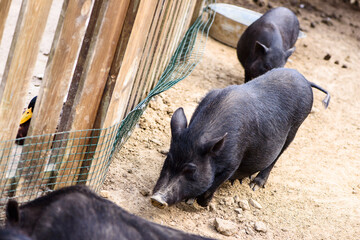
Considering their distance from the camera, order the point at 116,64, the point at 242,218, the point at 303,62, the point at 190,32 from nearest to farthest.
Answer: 1. the point at 116,64
2. the point at 242,218
3. the point at 190,32
4. the point at 303,62

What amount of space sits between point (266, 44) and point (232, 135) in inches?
119

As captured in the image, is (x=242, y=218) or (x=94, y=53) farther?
(x=242, y=218)

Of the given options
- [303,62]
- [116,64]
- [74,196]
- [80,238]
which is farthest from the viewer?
[303,62]

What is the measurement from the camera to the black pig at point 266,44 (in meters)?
6.65

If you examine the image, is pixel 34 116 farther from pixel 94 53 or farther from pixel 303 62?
pixel 303 62

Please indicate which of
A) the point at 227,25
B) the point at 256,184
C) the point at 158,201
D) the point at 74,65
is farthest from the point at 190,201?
the point at 227,25

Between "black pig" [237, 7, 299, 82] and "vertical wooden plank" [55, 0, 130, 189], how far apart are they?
350 centimetres

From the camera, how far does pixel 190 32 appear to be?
7582 mm

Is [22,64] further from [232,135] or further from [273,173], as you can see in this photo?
[273,173]

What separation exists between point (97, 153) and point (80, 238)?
1507 millimetres

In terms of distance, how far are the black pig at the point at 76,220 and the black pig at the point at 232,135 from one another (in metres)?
1.52

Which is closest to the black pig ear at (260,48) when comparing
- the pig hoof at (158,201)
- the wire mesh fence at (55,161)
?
the wire mesh fence at (55,161)

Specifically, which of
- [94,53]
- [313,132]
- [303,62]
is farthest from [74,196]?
[303,62]

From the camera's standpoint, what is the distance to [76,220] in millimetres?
2123
